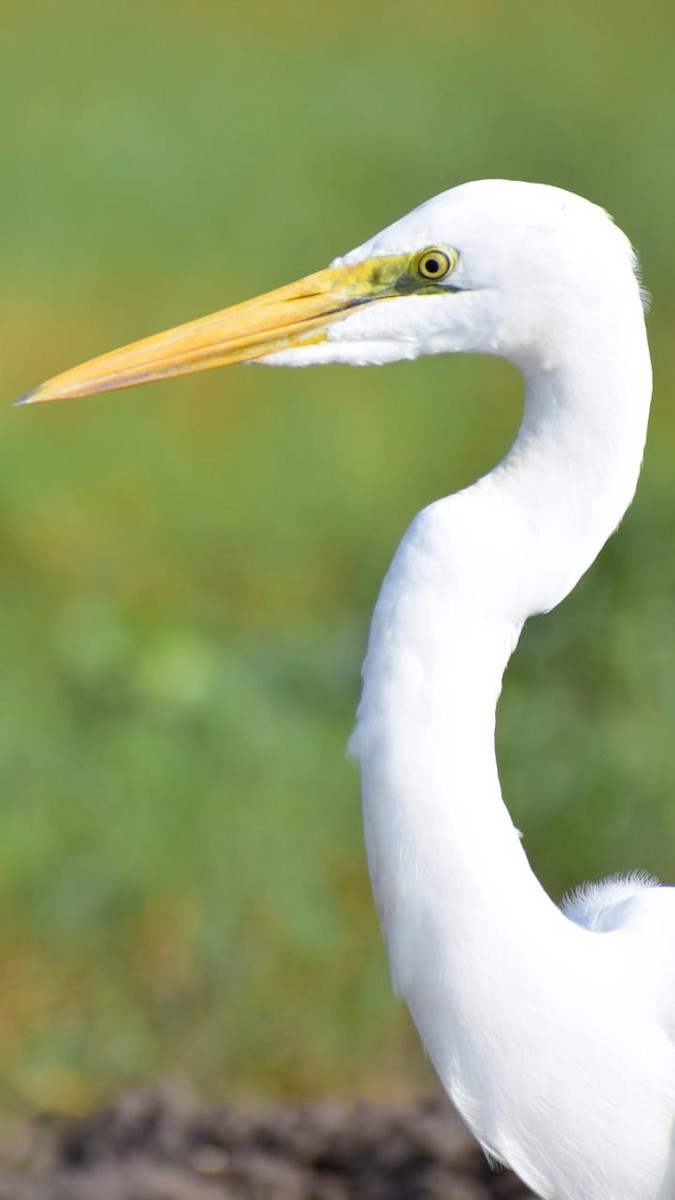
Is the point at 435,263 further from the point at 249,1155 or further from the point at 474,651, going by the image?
the point at 249,1155

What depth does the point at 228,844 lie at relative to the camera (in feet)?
13.0

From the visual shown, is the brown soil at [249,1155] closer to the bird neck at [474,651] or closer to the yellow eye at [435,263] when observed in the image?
the bird neck at [474,651]

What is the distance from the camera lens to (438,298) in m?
1.84

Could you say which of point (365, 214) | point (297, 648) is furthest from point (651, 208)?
point (297, 648)

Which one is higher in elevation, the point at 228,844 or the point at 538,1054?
the point at 228,844

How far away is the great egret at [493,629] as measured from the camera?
1.79 meters

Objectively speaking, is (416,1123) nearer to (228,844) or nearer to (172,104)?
(228,844)

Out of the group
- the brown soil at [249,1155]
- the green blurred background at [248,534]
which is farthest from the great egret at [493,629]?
the green blurred background at [248,534]

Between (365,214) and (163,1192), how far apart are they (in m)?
6.92

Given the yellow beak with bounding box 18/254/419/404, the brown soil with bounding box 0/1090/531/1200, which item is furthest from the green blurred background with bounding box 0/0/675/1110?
the yellow beak with bounding box 18/254/419/404

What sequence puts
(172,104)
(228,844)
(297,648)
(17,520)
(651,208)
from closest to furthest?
(228,844) < (297,648) < (17,520) < (651,208) < (172,104)

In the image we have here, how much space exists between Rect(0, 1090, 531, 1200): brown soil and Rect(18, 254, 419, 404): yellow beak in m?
1.29

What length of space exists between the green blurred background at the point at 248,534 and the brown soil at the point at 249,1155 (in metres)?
0.45

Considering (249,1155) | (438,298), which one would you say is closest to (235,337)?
(438,298)
